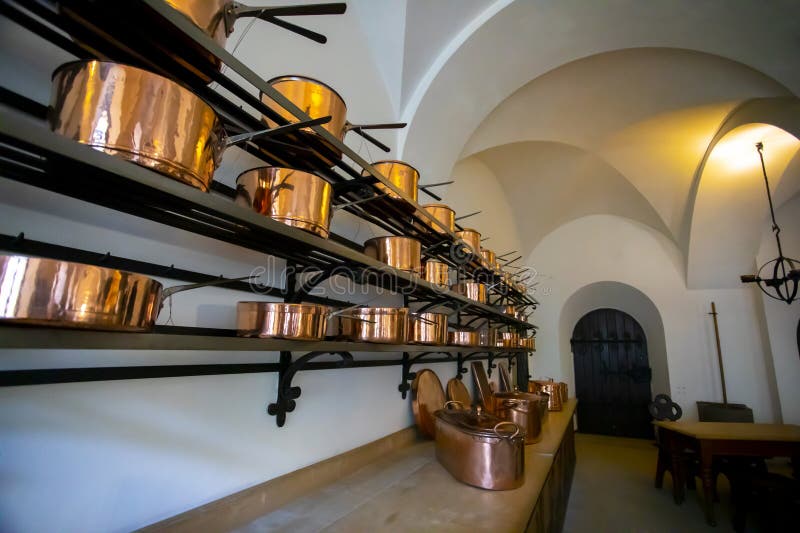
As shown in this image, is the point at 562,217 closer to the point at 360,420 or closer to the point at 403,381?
the point at 403,381

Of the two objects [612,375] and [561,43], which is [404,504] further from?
[612,375]

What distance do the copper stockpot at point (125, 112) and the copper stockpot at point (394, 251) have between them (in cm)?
74

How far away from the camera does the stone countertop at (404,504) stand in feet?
3.16

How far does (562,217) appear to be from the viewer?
16.1 ft

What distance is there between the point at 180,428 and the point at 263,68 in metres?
1.09

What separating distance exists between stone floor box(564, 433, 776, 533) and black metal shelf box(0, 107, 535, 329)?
2.79 meters

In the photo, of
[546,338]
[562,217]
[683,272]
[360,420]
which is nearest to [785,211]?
[683,272]

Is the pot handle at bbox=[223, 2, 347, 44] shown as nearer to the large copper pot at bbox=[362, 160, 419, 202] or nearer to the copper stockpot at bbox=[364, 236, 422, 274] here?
the large copper pot at bbox=[362, 160, 419, 202]

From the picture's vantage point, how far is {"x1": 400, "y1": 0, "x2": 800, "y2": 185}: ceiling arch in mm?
1711

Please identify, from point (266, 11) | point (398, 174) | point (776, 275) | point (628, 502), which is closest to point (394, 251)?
point (398, 174)

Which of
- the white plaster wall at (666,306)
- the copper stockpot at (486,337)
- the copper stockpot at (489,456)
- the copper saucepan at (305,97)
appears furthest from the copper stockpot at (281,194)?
the white plaster wall at (666,306)

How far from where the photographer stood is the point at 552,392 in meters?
3.21

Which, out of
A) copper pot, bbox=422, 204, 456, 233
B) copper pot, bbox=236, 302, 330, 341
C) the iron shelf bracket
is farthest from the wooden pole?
copper pot, bbox=236, 302, 330, 341

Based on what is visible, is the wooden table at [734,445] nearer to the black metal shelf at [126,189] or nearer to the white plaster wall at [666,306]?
the white plaster wall at [666,306]
